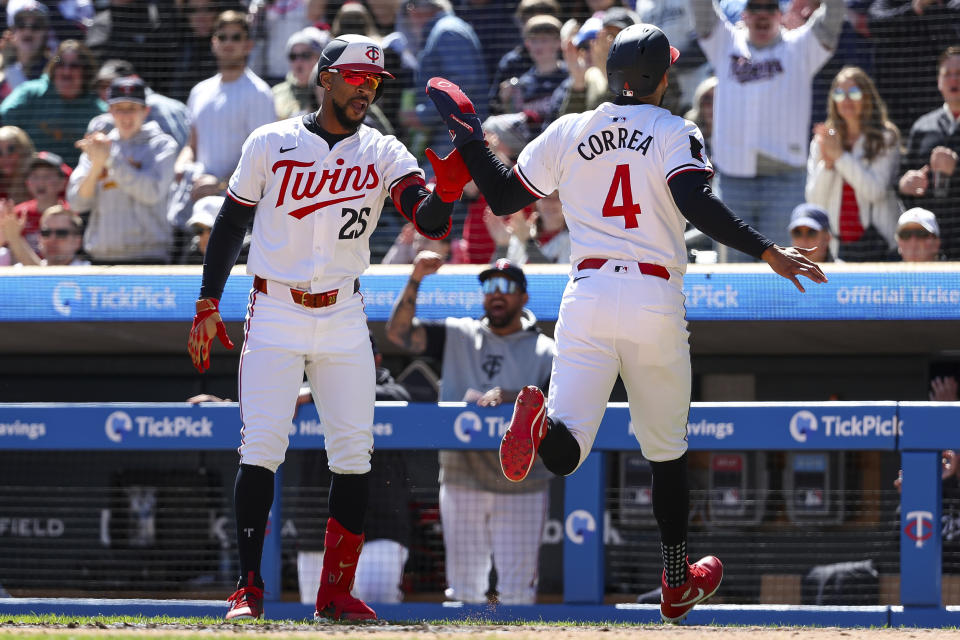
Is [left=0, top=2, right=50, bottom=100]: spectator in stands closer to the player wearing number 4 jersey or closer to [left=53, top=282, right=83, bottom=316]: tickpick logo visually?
[left=53, top=282, right=83, bottom=316]: tickpick logo

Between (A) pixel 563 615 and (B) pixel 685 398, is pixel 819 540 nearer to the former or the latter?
(A) pixel 563 615

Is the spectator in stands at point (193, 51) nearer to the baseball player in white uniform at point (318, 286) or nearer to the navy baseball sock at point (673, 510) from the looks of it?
the baseball player in white uniform at point (318, 286)

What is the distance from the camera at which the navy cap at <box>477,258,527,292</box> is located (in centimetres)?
643

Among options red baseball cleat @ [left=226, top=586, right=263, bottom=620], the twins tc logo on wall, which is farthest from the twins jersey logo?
the twins tc logo on wall

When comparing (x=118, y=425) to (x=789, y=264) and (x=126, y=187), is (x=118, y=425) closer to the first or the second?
(x=126, y=187)

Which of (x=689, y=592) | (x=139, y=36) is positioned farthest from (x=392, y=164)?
(x=139, y=36)

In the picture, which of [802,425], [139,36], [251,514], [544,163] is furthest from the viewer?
[139,36]

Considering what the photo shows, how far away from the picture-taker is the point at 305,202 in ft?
14.6

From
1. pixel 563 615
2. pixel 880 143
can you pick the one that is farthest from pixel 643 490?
pixel 880 143

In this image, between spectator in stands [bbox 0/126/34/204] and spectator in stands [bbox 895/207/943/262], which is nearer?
spectator in stands [bbox 895/207/943/262]

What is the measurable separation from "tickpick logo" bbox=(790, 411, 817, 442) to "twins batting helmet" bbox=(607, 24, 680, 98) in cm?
194

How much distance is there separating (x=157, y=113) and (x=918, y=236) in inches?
188

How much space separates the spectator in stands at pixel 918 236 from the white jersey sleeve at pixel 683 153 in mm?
3312

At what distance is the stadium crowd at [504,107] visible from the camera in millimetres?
7281
